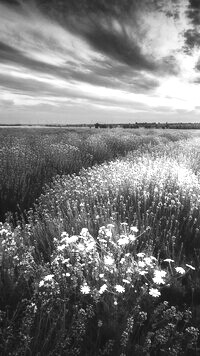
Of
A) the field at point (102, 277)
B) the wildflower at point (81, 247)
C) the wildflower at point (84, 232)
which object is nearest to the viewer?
the field at point (102, 277)

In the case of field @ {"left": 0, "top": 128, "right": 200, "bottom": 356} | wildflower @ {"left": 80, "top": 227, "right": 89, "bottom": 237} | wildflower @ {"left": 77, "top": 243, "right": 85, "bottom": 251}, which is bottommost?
field @ {"left": 0, "top": 128, "right": 200, "bottom": 356}

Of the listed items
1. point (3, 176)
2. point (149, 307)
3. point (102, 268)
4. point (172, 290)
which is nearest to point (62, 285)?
point (102, 268)

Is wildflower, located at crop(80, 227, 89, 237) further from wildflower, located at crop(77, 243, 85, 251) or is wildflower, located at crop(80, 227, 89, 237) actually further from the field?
wildflower, located at crop(77, 243, 85, 251)

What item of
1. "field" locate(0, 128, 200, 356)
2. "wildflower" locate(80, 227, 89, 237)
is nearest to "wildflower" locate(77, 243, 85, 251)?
"field" locate(0, 128, 200, 356)

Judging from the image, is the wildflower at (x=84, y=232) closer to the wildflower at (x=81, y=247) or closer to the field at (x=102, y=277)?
the field at (x=102, y=277)

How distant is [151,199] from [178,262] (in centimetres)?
165

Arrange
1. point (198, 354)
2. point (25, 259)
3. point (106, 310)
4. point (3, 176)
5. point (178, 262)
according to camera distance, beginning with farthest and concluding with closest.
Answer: point (3, 176), point (178, 262), point (25, 259), point (106, 310), point (198, 354)

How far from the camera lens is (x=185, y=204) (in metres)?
4.59

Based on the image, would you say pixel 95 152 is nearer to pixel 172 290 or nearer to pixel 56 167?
pixel 56 167

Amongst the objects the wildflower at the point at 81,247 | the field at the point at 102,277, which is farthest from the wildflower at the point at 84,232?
the wildflower at the point at 81,247

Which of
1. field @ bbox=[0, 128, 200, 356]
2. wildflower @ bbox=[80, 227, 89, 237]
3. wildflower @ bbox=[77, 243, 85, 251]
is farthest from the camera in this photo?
wildflower @ bbox=[80, 227, 89, 237]

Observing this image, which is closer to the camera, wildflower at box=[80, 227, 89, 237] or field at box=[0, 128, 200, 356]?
field at box=[0, 128, 200, 356]

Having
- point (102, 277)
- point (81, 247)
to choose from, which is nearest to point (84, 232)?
point (81, 247)

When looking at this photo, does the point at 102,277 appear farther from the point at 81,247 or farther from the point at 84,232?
the point at 84,232
